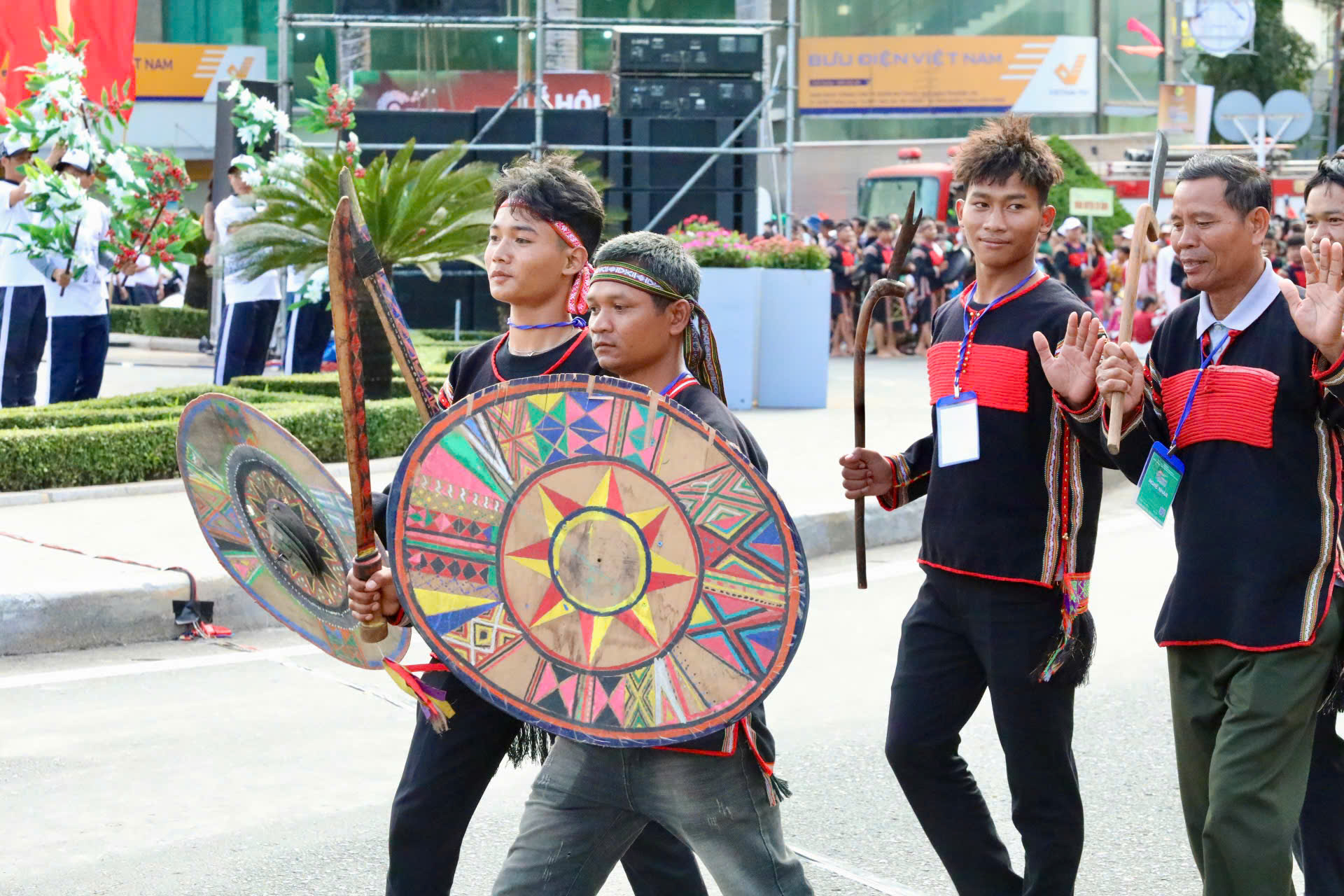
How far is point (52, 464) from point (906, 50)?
3677 cm

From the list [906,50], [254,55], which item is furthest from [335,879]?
[906,50]

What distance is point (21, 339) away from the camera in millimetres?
12062

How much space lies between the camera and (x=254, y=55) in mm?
38594

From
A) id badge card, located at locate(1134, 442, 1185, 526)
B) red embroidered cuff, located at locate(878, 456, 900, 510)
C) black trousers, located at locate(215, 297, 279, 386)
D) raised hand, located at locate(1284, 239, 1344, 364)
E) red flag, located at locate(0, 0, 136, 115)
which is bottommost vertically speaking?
black trousers, located at locate(215, 297, 279, 386)

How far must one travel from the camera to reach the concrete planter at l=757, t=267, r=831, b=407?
567 inches

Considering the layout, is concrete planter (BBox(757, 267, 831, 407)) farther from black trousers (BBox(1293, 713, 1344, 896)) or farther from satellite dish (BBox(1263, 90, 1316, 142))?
satellite dish (BBox(1263, 90, 1316, 142))

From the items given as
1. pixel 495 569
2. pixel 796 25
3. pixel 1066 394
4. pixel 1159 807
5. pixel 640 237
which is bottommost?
pixel 1159 807

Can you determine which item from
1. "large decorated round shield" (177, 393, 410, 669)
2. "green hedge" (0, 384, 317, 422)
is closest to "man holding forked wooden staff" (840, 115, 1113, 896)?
"large decorated round shield" (177, 393, 410, 669)

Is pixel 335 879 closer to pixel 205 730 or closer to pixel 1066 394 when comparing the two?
pixel 205 730

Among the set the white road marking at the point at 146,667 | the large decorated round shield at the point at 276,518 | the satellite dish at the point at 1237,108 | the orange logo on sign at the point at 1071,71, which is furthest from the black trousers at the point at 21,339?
the orange logo on sign at the point at 1071,71

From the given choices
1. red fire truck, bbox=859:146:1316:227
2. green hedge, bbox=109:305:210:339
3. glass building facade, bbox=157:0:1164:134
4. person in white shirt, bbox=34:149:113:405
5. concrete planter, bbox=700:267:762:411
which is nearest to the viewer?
person in white shirt, bbox=34:149:113:405

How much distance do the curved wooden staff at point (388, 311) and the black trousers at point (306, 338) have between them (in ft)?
36.8

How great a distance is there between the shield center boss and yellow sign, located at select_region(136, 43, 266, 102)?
3648 cm

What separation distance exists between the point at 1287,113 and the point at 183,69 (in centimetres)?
2245
